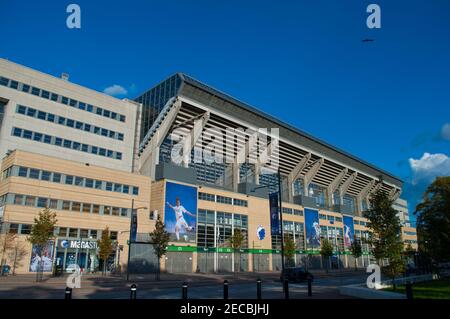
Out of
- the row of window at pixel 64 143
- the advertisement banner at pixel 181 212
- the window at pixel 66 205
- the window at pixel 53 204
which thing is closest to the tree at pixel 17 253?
the window at pixel 53 204

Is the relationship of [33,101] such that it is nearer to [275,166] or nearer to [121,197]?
[121,197]

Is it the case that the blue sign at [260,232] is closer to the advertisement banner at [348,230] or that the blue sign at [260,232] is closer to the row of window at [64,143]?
the row of window at [64,143]

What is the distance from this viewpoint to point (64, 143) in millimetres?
53281

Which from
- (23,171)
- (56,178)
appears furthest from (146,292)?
(56,178)

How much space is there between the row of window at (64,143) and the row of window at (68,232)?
12.8m

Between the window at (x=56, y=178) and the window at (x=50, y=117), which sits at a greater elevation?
the window at (x=50, y=117)

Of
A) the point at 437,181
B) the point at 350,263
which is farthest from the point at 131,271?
the point at 350,263

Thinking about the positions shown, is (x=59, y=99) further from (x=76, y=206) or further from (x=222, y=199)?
(x=222, y=199)

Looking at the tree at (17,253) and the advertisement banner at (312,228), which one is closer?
the tree at (17,253)

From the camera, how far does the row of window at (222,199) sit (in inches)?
2437

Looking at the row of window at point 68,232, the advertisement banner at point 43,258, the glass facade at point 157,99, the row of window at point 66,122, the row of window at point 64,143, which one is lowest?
the advertisement banner at point 43,258

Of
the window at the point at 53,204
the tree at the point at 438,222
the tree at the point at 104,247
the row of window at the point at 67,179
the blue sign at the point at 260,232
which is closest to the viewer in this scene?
the tree at the point at 438,222

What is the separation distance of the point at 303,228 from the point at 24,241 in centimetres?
5739
